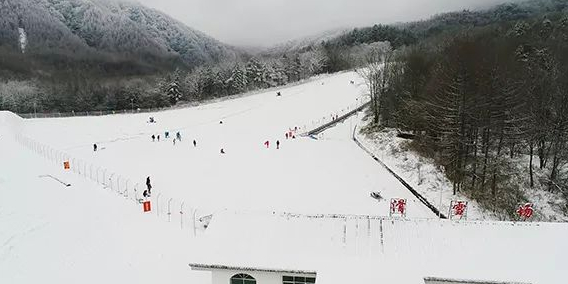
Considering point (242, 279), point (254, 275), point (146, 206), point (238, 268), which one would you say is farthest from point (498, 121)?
point (146, 206)

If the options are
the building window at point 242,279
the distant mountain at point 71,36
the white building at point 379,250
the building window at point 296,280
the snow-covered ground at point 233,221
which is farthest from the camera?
the distant mountain at point 71,36

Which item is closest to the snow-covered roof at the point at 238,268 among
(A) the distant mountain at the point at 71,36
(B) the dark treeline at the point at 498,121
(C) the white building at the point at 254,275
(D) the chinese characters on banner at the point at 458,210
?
(C) the white building at the point at 254,275

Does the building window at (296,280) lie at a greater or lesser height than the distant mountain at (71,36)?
lesser

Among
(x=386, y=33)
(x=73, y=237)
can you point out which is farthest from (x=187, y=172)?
(x=386, y=33)

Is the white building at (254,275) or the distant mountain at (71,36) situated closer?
the white building at (254,275)

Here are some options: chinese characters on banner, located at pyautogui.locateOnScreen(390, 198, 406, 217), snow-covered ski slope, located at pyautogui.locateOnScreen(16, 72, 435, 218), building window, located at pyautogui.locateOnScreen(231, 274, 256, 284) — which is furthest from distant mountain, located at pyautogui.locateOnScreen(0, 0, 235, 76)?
building window, located at pyautogui.locateOnScreen(231, 274, 256, 284)

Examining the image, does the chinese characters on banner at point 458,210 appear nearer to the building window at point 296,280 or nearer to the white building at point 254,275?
the building window at point 296,280
